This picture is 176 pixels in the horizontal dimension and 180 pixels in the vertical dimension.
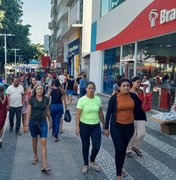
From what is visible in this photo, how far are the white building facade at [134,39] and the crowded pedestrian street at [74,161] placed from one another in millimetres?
6063

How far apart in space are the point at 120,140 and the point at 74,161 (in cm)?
167

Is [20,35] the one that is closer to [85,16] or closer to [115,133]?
[85,16]

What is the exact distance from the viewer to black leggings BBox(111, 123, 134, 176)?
5.29 meters

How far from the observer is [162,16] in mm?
13203

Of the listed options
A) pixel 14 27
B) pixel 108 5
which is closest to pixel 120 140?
pixel 108 5

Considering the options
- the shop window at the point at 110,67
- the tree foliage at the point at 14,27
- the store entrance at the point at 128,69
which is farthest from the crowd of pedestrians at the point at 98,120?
the tree foliage at the point at 14,27

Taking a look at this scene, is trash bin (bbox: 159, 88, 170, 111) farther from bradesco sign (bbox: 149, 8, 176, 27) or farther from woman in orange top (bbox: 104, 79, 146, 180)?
woman in orange top (bbox: 104, 79, 146, 180)

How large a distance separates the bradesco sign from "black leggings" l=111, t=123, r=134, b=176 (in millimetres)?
7949

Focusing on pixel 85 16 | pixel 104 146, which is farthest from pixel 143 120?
pixel 85 16

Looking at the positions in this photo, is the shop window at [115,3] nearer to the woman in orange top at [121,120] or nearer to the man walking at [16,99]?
the man walking at [16,99]

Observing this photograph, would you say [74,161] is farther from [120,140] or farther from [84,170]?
[120,140]

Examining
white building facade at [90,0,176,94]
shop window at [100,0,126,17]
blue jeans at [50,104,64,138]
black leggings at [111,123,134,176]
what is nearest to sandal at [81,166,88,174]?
black leggings at [111,123,134,176]

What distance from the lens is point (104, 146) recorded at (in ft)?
26.3

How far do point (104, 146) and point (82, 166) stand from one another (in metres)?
1.82
